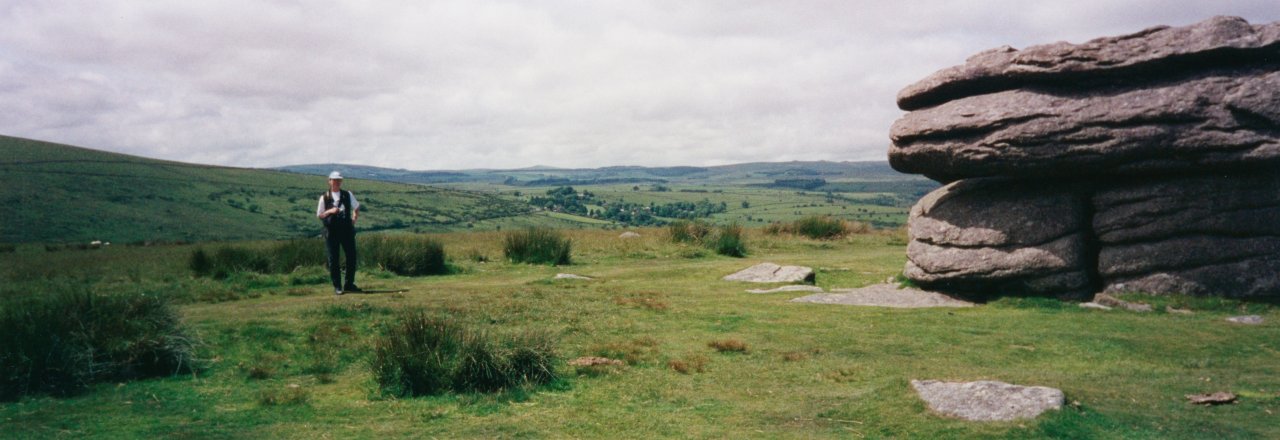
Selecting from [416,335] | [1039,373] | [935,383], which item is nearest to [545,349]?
[416,335]

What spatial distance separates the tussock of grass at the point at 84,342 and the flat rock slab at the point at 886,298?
11951 millimetres

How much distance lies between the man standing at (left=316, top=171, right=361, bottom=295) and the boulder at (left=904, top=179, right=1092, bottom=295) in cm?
1318

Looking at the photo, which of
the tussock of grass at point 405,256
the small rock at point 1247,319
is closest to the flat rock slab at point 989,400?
the small rock at point 1247,319

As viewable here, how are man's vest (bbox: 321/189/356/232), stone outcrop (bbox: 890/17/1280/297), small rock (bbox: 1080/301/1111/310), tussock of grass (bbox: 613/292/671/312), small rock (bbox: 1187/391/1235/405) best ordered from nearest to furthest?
small rock (bbox: 1187/391/1235/405)
stone outcrop (bbox: 890/17/1280/297)
small rock (bbox: 1080/301/1111/310)
tussock of grass (bbox: 613/292/671/312)
man's vest (bbox: 321/189/356/232)

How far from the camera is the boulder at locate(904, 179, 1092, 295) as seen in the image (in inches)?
626

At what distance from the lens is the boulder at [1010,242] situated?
15.9 meters

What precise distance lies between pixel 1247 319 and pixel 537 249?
18624 millimetres

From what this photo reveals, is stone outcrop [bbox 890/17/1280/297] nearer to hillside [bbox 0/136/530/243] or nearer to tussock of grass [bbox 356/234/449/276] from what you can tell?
tussock of grass [bbox 356/234/449/276]

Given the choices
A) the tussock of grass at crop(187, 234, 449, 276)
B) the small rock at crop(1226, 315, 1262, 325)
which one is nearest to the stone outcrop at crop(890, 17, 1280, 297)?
the small rock at crop(1226, 315, 1262, 325)

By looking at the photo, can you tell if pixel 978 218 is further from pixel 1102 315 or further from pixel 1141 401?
pixel 1141 401

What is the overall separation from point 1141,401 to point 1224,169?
9666 millimetres

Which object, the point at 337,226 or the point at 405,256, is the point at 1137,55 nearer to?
the point at 337,226

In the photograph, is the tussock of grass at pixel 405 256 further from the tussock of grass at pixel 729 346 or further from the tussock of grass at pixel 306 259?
the tussock of grass at pixel 729 346

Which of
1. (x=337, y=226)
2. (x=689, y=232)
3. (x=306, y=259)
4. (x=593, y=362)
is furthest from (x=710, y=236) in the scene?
(x=593, y=362)
